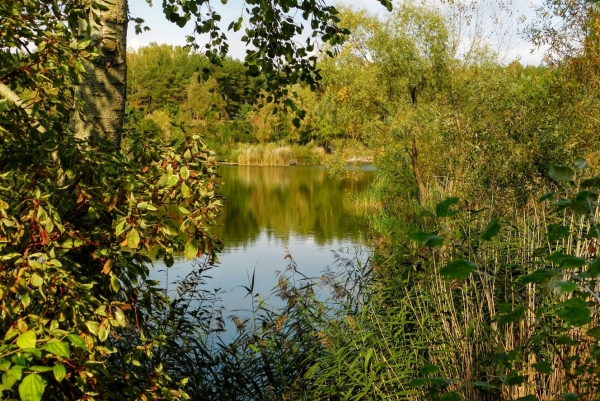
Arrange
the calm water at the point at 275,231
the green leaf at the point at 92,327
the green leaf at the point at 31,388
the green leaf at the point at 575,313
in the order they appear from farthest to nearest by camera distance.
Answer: the calm water at the point at 275,231 → the green leaf at the point at 92,327 → the green leaf at the point at 31,388 → the green leaf at the point at 575,313

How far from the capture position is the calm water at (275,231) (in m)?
9.02

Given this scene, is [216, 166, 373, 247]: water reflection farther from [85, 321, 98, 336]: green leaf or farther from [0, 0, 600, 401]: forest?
[85, 321, 98, 336]: green leaf

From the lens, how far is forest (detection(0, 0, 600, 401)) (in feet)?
5.23

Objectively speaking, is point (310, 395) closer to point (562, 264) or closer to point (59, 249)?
point (59, 249)

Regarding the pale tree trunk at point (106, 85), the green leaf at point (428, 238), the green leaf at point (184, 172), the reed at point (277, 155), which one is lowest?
the reed at point (277, 155)

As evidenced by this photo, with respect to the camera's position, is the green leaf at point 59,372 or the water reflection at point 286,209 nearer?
the green leaf at point 59,372

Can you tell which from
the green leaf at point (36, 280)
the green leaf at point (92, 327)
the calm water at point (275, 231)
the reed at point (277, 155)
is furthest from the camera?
the reed at point (277, 155)

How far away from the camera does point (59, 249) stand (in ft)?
5.77

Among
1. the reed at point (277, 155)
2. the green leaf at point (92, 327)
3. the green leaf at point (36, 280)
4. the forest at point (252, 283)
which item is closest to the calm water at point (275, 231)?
the forest at point (252, 283)

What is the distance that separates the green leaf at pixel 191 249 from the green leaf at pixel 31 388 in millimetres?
659

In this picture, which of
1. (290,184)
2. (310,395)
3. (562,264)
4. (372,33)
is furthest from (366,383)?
(290,184)

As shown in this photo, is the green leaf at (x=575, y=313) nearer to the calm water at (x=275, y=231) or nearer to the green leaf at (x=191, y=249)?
the green leaf at (x=191, y=249)

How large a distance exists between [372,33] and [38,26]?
542 inches

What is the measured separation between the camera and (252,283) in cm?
468
